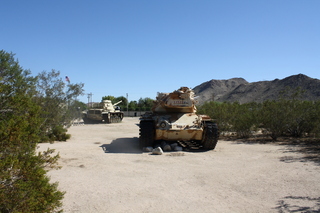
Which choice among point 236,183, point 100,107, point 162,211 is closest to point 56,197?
point 162,211

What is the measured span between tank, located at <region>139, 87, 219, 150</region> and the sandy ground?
42.4 inches

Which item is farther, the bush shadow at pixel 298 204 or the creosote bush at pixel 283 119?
the creosote bush at pixel 283 119

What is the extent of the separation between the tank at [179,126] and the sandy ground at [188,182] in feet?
3.53

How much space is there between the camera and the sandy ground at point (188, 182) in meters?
5.02

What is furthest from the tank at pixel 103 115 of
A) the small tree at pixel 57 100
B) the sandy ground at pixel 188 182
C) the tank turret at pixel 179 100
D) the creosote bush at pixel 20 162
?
the creosote bush at pixel 20 162

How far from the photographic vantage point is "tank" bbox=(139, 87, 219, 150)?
10969 mm

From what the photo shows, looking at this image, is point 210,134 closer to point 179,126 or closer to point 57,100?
point 179,126

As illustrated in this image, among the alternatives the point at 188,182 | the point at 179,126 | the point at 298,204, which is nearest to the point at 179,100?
the point at 179,126

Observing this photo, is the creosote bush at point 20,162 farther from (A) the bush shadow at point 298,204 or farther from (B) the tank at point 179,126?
(B) the tank at point 179,126

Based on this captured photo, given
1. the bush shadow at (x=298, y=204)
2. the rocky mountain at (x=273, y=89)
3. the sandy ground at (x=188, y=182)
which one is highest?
the rocky mountain at (x=273, y=89)

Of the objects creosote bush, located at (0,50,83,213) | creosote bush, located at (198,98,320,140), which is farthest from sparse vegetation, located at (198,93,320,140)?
creosote bush, located at (0,50,83,213)

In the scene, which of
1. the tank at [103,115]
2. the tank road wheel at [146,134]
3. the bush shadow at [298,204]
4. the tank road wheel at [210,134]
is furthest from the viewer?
the tank at [103,115]

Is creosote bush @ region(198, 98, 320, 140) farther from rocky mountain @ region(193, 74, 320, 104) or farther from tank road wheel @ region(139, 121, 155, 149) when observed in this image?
rocky mountain @ region(193, 74, 320, 104)

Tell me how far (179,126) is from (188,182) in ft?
14.9
